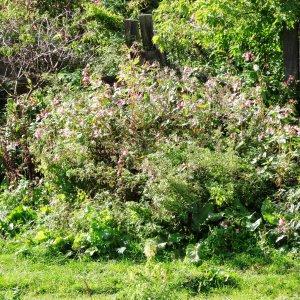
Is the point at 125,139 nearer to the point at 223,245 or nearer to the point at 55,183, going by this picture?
the point at 55,183

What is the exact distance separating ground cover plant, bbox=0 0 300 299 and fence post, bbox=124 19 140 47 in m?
0.61

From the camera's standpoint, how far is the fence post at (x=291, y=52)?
385 inches

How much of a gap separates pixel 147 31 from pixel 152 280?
6951mm

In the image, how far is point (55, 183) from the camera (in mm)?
8383

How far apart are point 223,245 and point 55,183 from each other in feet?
8.20

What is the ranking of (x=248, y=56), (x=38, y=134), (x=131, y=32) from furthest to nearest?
(x=131, y=32) < (x=248, y=56) < (x=38, y=134)

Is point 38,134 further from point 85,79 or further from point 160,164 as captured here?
point 160,164

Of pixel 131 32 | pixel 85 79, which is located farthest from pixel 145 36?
pixel 85 79

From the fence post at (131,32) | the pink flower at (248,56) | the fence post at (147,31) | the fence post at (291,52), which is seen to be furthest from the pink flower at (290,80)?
the fence post at (131,32)

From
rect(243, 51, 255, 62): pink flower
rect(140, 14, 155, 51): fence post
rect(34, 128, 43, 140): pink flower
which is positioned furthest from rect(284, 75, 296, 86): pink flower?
rect(34, 128, 43, 140): pink flower

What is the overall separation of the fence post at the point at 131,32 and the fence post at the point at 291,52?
3.09m

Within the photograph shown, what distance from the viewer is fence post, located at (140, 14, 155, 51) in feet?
38.4

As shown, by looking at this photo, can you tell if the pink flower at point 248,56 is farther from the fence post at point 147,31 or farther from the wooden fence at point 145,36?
the fence post at point 147,31

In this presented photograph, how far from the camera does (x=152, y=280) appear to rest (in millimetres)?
5660
